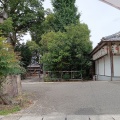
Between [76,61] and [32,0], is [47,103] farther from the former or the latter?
[32,0]

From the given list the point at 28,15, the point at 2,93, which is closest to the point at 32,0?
the point at 28,15

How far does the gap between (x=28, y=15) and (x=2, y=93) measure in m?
20.3

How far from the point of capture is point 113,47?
51.1ft

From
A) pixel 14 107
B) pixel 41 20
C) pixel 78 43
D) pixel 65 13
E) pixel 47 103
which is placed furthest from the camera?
pixel 41 20

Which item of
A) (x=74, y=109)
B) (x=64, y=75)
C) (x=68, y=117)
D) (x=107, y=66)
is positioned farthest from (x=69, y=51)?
(x=68, y=117)

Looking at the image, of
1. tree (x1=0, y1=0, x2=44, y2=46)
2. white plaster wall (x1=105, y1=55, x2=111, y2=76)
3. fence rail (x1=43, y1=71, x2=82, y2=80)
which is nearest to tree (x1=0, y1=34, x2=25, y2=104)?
white plaster wall (x1=105, y1=55, x2=111, y2=76)

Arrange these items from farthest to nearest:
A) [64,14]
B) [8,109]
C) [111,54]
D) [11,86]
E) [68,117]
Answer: [64,14], [111,54], [11,86], [8,109], [68,117]

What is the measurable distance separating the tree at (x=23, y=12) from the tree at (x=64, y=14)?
197cm

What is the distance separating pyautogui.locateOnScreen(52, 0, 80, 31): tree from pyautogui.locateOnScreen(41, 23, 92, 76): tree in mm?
5654

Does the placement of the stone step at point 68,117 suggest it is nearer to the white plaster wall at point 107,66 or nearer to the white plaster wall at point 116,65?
the white plaster wall at point 116,65

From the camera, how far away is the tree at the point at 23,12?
87.9 ft

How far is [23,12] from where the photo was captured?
27891mm

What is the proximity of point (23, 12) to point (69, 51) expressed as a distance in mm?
10215

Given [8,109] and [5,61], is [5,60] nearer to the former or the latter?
[5,61]
